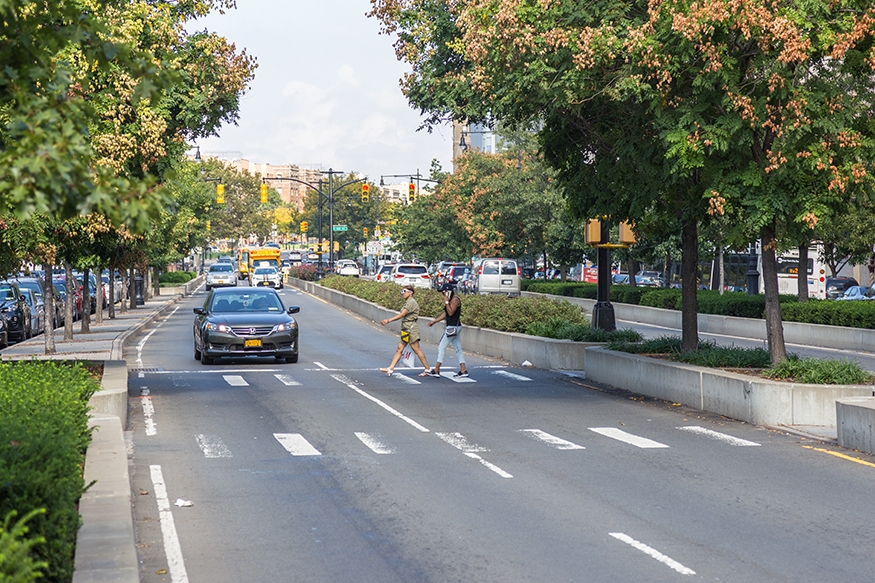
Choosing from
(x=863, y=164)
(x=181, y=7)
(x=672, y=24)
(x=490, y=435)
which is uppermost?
(x=181, y=7)

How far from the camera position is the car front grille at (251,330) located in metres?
24.2

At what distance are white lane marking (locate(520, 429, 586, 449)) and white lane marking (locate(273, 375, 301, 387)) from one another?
22.7 feet

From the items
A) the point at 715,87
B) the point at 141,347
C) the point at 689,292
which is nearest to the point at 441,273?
the point at 141,347

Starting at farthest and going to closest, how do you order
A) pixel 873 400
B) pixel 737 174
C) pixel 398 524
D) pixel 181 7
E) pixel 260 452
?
pixel 181 7 < pixel 737 174 < pixel 873 400 < pixel 260 452 < pixel 398 524

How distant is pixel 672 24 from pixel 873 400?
5.49 meters

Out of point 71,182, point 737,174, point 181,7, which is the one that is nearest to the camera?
point 71,182

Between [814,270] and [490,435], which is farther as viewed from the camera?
[814,270]

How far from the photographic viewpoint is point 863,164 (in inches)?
620

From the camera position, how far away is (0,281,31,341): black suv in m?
32.2

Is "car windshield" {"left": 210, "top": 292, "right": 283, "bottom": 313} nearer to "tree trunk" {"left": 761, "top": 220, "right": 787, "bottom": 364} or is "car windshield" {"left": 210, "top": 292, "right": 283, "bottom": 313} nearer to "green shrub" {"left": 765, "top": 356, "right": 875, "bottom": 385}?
"tree trunk" {"left": 761, "top": 220, "right": 787, "bottom": 364}

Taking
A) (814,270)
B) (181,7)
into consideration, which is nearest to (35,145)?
(181,7)

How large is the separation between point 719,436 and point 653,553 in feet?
21.2

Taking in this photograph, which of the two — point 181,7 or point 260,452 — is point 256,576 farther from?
point 181,7

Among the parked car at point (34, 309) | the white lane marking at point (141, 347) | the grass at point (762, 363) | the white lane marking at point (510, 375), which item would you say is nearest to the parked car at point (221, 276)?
the white lane marking at point (141, 347)
